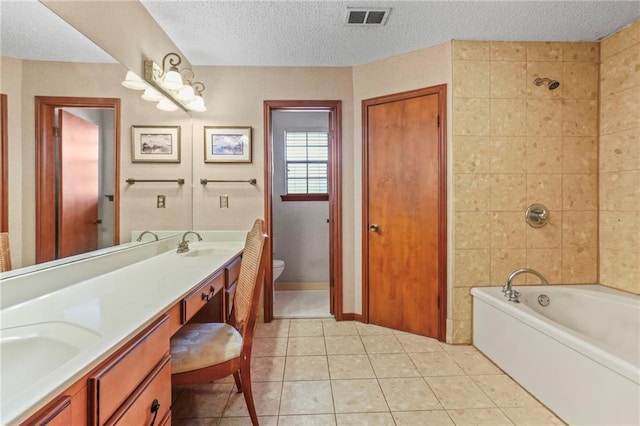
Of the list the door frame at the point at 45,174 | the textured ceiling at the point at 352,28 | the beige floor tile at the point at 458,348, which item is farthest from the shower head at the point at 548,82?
the door frame at the point at 45,174

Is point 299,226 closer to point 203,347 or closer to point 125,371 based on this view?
point 203,347

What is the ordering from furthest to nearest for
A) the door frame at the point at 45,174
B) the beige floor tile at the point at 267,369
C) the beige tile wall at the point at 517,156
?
the beige tile wall at the point at 517,156 < the beige floor tile at the point at 267,369 < the door frame at the point at 45,174

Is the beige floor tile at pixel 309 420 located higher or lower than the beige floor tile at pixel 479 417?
higher

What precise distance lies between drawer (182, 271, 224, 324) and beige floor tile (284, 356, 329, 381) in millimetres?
746

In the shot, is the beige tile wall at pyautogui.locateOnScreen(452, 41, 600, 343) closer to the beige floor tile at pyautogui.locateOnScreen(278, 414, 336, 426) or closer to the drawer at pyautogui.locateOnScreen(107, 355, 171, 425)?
the beige floor tile at pyautogui.locateOnScreen(278, 414, 336, 426)

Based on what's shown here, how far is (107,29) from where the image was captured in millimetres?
1559

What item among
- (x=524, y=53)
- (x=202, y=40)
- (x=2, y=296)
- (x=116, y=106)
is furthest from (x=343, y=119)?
(x=2, y=296)

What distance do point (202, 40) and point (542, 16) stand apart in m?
2.41

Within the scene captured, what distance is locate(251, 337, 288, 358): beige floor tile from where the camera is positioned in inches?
83.0

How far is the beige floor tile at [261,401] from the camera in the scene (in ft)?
4.96

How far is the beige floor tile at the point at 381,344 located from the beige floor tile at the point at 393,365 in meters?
0.07

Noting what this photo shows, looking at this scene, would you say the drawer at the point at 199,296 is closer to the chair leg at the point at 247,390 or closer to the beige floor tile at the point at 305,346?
the chair leg at the point at 247,390

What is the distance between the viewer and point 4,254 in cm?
97

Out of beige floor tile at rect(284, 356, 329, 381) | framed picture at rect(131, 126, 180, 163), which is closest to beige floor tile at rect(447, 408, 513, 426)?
beige floor tile at rect(284, 356, 329, 381)
